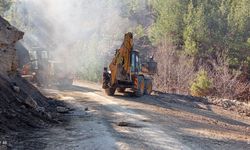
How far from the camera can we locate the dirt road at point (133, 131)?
10.9 metres

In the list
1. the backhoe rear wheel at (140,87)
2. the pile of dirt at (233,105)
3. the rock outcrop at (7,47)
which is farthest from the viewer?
the backhoe rear wheel at (140,87)

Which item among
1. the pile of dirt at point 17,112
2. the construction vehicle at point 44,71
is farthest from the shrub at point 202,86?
the pile of dirt at point 17,112

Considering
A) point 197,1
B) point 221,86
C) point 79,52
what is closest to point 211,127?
point 221,86

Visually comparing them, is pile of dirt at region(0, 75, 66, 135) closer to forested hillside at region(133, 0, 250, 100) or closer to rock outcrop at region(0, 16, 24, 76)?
rock outcrop at region(0, 16, 24, 76)

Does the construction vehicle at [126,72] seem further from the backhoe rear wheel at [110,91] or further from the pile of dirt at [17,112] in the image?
the pile of dirt at [17,112]

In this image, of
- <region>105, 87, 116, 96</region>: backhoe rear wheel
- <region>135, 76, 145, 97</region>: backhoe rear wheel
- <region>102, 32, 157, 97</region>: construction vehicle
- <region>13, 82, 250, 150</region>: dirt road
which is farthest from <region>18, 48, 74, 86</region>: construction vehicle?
<region>13, 82, 250, 150</region>: dirt road

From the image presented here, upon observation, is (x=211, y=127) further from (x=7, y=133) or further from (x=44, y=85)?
(x=44, y=85)

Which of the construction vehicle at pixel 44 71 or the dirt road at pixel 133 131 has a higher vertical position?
the construction vehicle at pixel 44 71

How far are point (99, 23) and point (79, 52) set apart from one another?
47.8ft

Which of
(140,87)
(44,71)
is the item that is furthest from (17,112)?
(44,71)

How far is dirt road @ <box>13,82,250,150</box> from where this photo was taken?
35.7ft

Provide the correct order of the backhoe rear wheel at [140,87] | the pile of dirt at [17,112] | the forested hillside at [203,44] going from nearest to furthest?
the pile of dirt at [17,112] < the backhoe rear wheel at [140,87] < the forested hillside at [203,44]

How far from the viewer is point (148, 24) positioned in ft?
193

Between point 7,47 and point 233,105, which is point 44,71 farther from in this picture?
point 233,105
